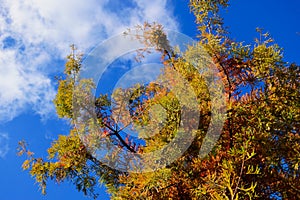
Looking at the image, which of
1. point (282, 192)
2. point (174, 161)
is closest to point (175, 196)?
point (174, 161)

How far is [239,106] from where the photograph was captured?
21.2 ft

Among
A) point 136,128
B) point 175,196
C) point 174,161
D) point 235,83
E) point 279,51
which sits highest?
point 279,51

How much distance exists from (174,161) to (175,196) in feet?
2.08

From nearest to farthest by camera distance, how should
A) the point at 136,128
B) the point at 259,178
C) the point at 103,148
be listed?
the point at 259,178
the point at 136,128
the point at 103,148

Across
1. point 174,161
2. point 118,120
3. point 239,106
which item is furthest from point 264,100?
point 118,120

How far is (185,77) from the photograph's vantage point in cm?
726

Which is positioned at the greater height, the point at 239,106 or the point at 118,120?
the point at 118,120

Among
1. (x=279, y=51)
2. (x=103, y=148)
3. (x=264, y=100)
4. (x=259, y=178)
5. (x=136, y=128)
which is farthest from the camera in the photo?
(x=103, y=148)

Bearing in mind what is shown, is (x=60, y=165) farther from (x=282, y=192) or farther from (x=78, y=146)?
(x=282, y=192)

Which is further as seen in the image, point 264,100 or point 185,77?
point 185,77

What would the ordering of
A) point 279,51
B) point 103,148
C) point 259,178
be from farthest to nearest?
point 103,148 < point 279,51 < point 259,178

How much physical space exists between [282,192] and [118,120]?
4.52 meters

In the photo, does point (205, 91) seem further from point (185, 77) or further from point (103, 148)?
point (103, 148)

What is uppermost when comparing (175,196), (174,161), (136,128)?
(136,128)
